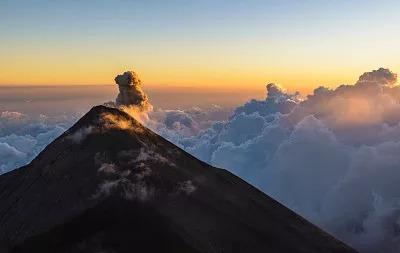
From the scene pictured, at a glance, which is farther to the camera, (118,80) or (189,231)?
(118,80)

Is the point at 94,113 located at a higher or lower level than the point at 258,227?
higher

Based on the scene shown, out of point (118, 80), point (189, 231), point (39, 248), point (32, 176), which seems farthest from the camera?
point (118, 80)

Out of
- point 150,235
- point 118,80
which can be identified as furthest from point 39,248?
point 118,80

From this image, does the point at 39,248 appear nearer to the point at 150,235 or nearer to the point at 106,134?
the point at 150,235

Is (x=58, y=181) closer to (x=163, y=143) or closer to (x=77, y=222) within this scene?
(x=77, y=222)

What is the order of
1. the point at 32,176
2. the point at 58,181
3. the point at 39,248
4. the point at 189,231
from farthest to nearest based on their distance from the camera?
1. the point at 32,176
2. the point at 58,181
3. the point at 189,231
4. the point at 39,248

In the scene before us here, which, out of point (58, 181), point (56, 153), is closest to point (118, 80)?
point (56, 153)

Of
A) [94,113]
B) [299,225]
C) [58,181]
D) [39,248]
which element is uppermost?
[94,113]
